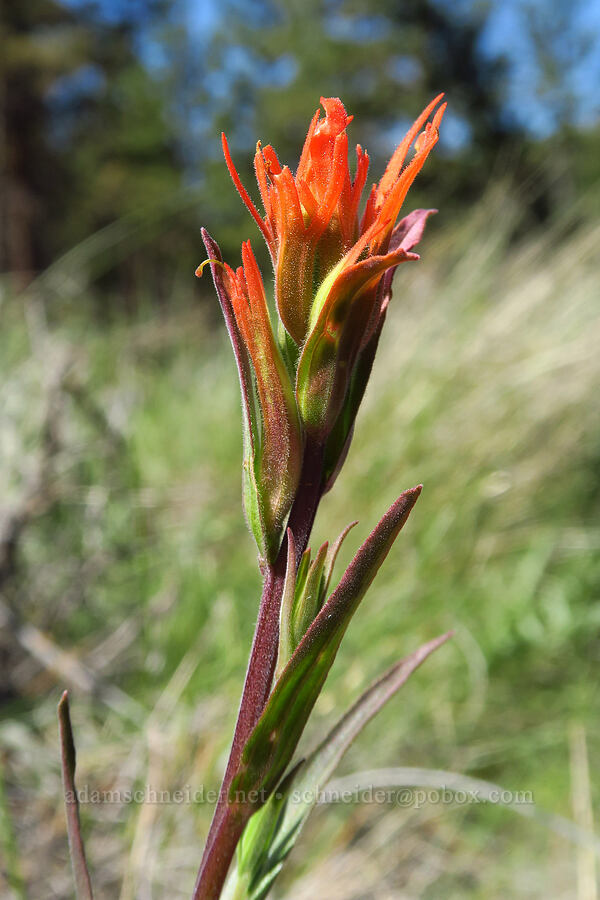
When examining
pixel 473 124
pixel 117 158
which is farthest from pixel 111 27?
pixel 473 124

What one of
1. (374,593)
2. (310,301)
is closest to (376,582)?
(374,593)

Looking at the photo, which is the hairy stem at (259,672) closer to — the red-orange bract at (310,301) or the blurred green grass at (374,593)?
the red-orange bract at (310,301)

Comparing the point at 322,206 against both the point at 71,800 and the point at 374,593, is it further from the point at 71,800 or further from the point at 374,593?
the point at 374,593

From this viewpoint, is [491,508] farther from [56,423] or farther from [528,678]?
[56,423]

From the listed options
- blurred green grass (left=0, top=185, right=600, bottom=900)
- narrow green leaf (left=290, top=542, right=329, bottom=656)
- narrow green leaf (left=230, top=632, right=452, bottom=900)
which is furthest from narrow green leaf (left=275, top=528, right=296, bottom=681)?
blurred green grass (left=0, top=185, right=600, bottom=900)

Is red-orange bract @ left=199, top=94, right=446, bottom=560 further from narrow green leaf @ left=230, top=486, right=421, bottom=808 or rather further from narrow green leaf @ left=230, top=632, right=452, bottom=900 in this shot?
narrow green leaf @ left=230, top=632, right=452, bottom=900
